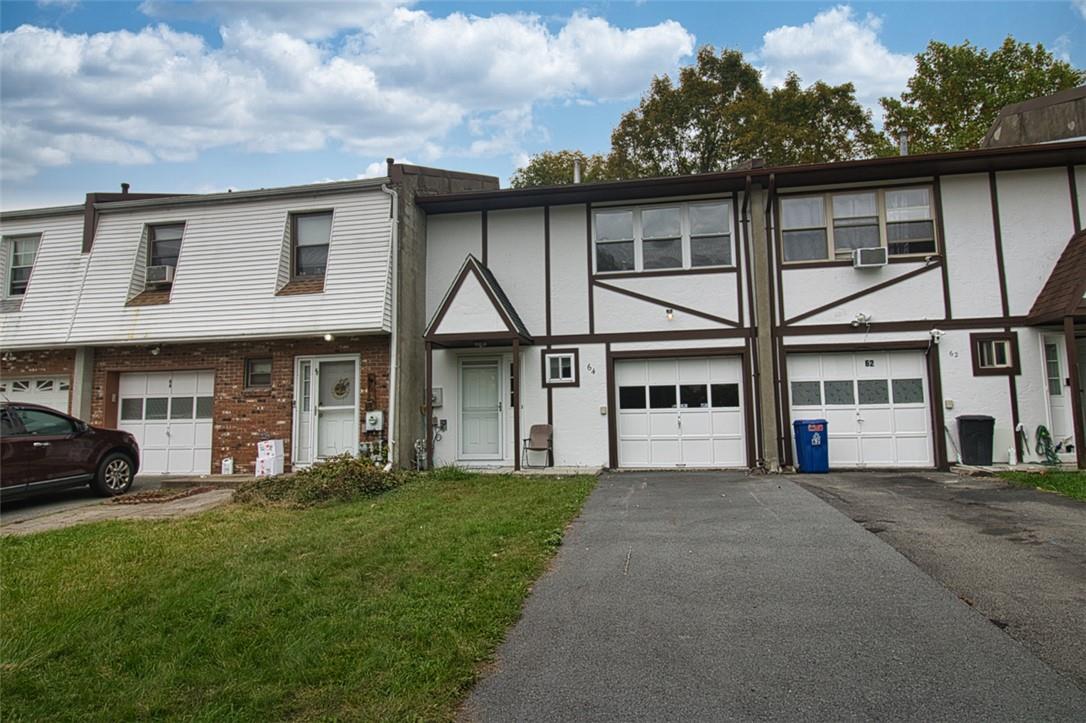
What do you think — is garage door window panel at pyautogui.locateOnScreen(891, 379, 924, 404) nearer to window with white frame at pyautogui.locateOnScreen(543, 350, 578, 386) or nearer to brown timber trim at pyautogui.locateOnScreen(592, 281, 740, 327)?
brown timber trim at pyautogui.locateOnScreen(592, 281, 740, 327)

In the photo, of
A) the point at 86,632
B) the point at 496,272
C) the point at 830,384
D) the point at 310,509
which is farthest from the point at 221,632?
the point at 830,384

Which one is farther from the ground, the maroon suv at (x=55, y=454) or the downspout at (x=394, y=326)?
the downspout at (x=394, y=326)

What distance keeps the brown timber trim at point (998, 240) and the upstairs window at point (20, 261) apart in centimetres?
1958

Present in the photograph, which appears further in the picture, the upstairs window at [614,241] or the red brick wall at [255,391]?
the upstairs window at [614,241]

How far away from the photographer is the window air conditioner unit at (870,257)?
1133 cm

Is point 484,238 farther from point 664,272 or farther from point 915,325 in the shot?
point 915,325

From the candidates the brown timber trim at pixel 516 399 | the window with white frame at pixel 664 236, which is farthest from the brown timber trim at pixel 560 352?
the window with white frame at pixel 664 236

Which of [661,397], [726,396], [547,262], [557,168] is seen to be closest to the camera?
[726,396]

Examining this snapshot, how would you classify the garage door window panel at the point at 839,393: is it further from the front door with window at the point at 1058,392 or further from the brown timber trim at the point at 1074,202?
the brown timber trim at the point at 1074,202

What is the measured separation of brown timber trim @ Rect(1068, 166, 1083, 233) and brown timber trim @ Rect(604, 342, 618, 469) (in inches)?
342

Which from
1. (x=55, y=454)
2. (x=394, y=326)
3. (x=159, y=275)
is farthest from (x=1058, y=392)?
(x=159, y=275)

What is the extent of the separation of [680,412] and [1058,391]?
662 centimetres

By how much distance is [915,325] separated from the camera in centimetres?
1134

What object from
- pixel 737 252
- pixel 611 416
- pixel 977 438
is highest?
pixel 737 252
